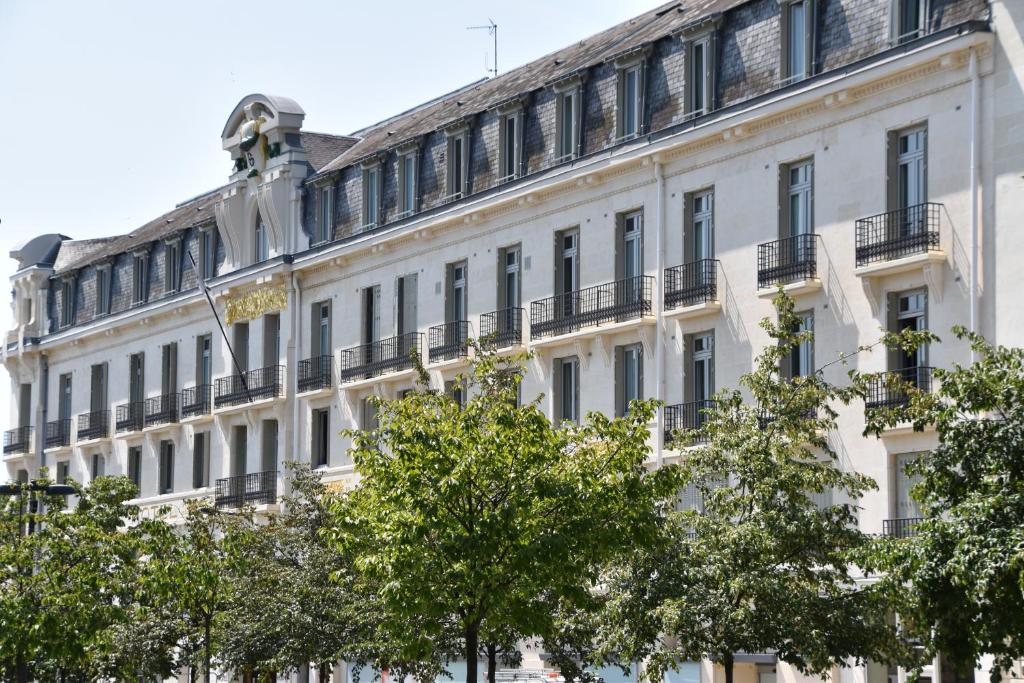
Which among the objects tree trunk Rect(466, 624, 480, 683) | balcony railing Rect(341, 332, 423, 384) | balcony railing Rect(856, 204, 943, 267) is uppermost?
balcony railing Rect(856, 204, 943, 267)

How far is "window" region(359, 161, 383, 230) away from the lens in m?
60.1

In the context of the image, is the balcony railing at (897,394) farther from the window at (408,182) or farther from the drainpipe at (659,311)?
the window at (408,182)

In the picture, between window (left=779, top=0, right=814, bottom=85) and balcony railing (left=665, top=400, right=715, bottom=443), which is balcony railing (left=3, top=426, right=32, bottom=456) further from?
window (left=779, top=0, right=814, bottom=85)

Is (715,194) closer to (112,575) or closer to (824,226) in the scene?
(824,226)

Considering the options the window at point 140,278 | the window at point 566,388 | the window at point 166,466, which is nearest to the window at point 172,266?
the window at point 140,278

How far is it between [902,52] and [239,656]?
67.4ft

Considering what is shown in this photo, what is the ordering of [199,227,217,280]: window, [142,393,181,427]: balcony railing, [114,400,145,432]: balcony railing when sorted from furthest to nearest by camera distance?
[114,400,145,432]: balcony railing, [142,393,181,427]: balcony railing, [199,227,217,280]: window

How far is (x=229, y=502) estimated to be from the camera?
6550 cm

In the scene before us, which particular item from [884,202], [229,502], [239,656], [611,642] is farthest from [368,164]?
[611,642]

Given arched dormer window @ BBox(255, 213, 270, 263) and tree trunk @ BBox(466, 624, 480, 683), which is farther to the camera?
arched dormer window @ BBox(255, 213, 270, 263)

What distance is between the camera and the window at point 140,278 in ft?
243

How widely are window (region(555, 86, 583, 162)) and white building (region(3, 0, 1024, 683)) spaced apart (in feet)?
0.28

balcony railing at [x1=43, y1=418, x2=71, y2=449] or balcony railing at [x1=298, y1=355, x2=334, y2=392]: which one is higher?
balcony railing at [x1=298, y1=355, x2=334, y2=392]

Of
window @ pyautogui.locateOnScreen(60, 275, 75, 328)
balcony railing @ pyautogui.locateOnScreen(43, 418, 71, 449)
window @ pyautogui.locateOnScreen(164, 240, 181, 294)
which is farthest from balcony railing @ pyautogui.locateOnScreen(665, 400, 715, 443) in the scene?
window @ pyautogui.locateOnScreen(60, 275, 75, 328)
